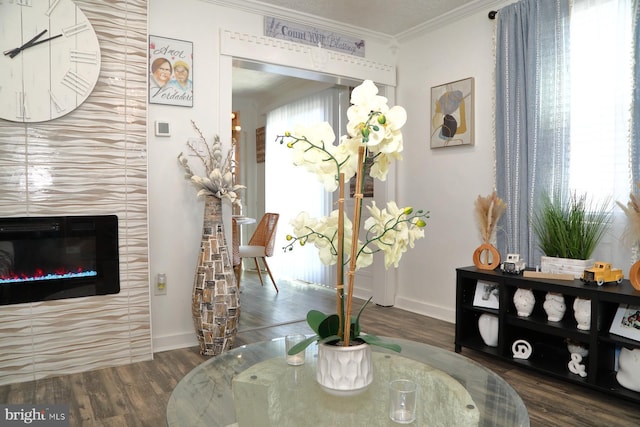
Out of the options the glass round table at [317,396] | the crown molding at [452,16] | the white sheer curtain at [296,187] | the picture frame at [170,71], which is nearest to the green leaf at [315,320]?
the glass round table at [317,396]

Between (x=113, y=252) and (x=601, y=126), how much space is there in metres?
3.24

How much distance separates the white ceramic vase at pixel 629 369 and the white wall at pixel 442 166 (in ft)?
4.79

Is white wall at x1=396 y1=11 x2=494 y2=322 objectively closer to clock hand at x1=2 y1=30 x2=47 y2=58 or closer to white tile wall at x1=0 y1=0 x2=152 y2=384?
white tile wall at x1=0 y1=0 x2=152 y2=384

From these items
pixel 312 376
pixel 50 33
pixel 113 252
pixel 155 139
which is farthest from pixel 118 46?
pixel 312 376

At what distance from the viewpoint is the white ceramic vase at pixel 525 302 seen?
2.76 meters

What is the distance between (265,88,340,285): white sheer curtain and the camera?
5387 millimetres

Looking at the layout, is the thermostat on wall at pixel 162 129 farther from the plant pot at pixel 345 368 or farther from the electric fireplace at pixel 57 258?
the plant pot at pixel 345 368

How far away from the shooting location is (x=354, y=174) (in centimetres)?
114

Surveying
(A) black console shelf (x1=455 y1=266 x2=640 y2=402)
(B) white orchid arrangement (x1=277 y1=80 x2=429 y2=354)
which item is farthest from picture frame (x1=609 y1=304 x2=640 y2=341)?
(B) white orchid arrangement (x1=277 y1=80 x2=429 y2=354)

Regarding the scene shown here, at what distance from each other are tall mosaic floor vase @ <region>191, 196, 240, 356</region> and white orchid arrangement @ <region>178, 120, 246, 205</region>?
3.3 inches

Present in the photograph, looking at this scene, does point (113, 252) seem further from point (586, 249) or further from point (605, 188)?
point (605, 188)

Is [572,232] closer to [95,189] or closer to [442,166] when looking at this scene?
[442,166]

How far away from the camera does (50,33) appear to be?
2.62 m

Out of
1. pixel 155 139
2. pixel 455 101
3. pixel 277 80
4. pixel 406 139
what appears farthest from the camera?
pixel 277 80
